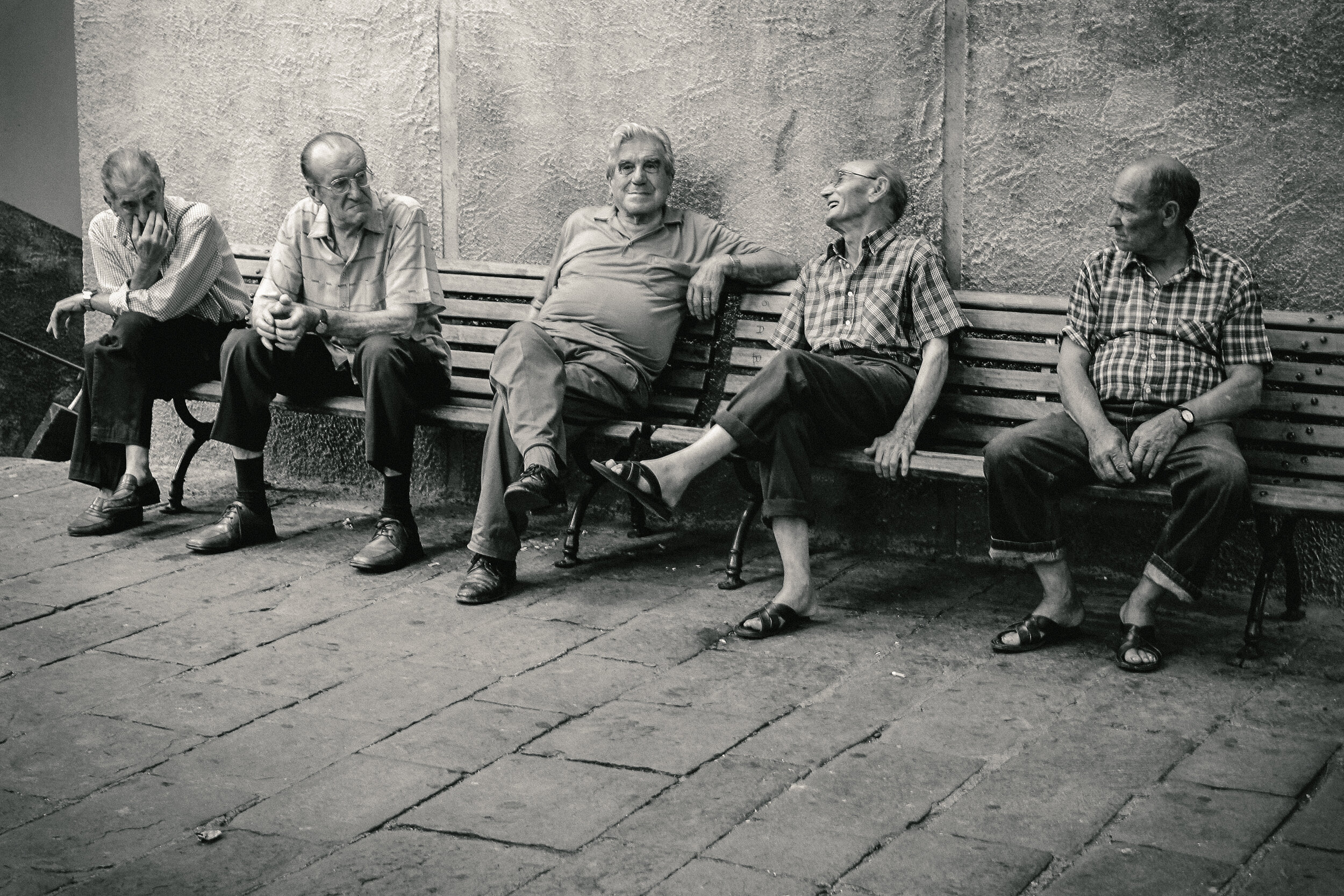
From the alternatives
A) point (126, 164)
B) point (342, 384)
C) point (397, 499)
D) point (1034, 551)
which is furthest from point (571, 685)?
point (126, 164)

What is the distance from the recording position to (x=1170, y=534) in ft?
13.7

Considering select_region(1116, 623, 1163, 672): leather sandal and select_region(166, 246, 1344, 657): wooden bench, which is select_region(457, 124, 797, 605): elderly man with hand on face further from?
select_region(1116, 623, 1163, 672): leather sandal

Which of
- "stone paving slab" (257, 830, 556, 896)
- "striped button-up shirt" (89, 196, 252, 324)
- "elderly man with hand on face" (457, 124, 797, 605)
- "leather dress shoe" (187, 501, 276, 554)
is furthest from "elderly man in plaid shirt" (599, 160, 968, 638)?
"striped button-up shirt" (89, 196, 252, 324)

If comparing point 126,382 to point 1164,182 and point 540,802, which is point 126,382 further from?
point 1164,182

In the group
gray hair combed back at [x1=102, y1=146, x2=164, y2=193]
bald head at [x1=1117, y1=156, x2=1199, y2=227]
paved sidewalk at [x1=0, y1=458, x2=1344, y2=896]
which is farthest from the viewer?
gray hair combed back at [x1=102, y1=146, x2=164, y2=193]

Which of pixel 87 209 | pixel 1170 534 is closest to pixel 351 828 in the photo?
pixel 1170 534

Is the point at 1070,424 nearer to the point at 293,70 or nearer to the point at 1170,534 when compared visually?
the point at 1170,534

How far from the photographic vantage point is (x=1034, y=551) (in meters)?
4.36

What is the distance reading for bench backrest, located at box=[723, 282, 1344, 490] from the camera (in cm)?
456

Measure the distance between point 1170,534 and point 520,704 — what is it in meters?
1.80

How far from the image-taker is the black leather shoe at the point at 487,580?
4902 mm

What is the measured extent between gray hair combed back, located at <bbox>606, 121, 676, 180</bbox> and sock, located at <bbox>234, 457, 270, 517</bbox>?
5.48ft

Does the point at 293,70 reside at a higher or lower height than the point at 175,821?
higher

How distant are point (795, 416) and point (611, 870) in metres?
1.99
